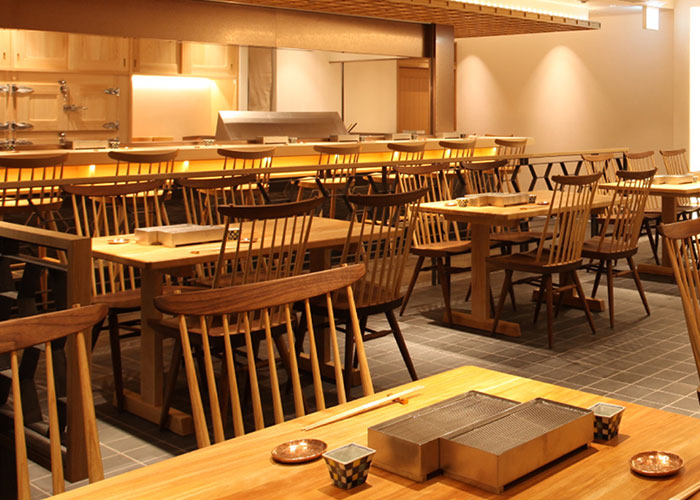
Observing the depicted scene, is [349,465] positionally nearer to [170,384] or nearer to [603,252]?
[170,384]

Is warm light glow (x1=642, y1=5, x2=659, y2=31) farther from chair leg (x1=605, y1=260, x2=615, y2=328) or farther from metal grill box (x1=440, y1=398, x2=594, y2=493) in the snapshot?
metal grill box (x1=440, y1=398, x2=594, y2=493)

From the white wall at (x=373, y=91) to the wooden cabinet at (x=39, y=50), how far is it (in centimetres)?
489

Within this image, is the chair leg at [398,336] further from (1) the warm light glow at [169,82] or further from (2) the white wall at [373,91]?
(2) the white wall at [373,91]

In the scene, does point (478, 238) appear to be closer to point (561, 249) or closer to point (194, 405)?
point (561, 249)

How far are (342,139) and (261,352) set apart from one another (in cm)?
512

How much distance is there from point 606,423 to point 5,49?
29.5ft

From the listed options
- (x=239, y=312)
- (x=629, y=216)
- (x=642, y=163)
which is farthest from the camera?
(x=642, y=163)

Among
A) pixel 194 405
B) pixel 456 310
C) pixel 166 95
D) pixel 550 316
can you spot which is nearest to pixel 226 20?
pixel 166 95

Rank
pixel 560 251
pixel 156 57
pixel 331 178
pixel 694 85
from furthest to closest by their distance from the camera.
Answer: pixel 694 85
pixel 156 57
pixel 331 178
pixel 560 251

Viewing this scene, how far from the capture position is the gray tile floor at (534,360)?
3.68m

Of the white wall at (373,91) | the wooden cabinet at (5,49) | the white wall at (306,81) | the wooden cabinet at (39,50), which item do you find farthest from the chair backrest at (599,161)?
the wooden cabinet at (5,49)

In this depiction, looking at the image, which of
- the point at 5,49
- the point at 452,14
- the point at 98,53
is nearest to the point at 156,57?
the point at 98,53

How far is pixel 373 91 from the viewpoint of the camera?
13.4 metres

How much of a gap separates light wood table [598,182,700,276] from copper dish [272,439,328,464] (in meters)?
5.59
